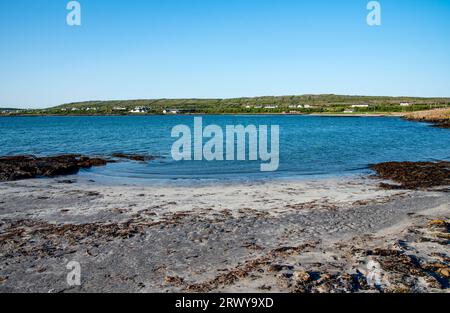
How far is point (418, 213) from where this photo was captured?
14.4 m

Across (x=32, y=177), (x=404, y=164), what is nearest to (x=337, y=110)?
(x=404, y=164)

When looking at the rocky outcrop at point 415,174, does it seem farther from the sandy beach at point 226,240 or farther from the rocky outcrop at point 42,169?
the rocky outcrop at point 42,169

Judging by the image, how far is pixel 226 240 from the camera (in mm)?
11672

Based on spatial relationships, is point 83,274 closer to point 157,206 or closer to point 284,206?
point 157,206

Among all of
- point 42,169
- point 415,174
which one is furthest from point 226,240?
point 42,169

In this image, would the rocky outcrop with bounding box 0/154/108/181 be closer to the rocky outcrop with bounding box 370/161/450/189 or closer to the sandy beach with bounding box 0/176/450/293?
the sandy beach with bounding box 0/176/450/293

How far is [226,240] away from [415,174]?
16564 millimetres

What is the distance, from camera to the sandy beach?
8719 millimetres

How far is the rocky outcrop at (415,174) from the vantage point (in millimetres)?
20188

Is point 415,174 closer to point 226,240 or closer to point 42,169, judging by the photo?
point 226,240

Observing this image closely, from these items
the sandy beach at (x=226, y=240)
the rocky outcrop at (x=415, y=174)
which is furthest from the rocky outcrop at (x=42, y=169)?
the rocky outcrop at (x=415, y=174)

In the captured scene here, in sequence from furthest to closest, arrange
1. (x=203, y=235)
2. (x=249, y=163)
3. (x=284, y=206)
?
(x=249, y=163), (x=284, y=206), (x=203, y=235)

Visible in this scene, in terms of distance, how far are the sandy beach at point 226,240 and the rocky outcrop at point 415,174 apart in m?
2.16
